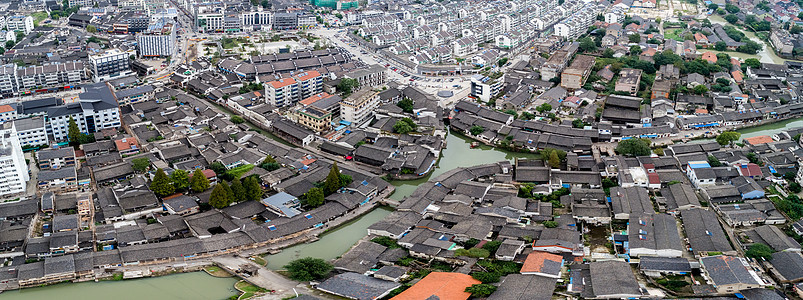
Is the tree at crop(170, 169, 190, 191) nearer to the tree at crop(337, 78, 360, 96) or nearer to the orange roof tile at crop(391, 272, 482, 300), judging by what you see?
the orange roof tile at crop(391, 272, 482, 300)

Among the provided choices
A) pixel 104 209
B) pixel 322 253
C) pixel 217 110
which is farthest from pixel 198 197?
pixel 217 110

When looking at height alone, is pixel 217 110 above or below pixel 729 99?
below

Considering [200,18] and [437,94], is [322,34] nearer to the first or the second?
[200,18]

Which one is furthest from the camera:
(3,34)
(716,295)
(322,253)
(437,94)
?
(3,34)

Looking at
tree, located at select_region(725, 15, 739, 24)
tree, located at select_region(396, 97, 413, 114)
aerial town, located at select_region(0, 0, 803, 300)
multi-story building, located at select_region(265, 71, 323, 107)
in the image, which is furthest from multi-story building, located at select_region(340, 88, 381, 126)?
tree, located at select_region(725, 15, 739, 24)

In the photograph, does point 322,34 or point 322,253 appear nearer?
point 322,253

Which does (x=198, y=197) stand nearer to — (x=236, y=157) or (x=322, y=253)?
(x=236, y=157)

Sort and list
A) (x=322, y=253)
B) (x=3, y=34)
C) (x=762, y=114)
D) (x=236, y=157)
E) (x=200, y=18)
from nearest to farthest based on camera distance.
A: (x=322, y=253)
(x=236, y=157)
(x=762, y=114)
(x=3, y=34)
(x=200, y=18)
